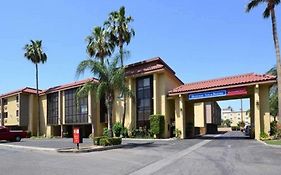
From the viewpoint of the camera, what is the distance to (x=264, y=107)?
33.3m

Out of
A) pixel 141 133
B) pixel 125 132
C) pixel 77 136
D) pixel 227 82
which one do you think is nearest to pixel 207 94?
pixel 227 82

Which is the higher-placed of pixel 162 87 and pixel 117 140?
pixel 162 87

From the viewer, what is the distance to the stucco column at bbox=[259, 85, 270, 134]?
3291cm

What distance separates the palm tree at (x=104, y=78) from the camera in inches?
1144

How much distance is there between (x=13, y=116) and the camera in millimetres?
63438

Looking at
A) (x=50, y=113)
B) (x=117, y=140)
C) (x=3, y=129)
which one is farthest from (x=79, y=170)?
(x=50, y=113)

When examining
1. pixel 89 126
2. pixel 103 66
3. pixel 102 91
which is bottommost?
pixel 89 126

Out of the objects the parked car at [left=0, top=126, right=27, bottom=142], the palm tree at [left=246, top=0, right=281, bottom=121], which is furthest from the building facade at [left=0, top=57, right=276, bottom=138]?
the parked car at [left=0, top=126, right=27, bottom=142]

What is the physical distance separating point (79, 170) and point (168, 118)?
1071 inches

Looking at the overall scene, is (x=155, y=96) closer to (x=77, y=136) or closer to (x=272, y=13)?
(x=272, y=13)

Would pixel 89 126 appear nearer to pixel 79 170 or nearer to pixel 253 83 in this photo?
pixel 253 83

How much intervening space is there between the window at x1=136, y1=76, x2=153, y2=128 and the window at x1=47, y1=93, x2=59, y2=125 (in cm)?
1808

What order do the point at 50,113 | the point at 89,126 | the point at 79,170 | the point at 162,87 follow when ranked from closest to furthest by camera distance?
the point at 79,170, the point at 162,87, the point at 89,126, the point at 50,113

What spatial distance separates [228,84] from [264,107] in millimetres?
3997
